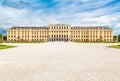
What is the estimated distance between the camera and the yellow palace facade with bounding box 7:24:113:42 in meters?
113

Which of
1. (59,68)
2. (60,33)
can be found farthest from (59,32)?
(59,68)

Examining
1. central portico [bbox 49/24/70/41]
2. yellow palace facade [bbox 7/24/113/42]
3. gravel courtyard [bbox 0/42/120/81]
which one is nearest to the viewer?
gravel courtyard [bbox 0/42/120/81]

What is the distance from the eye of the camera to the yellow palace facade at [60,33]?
113m

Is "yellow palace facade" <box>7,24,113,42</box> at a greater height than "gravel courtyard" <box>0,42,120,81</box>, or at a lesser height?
greater

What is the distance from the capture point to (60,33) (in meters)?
113

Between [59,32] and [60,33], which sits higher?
[59,32]

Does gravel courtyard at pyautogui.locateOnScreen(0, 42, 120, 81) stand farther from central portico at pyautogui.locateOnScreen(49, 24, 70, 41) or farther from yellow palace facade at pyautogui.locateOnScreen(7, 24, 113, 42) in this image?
yellow palace facade at pyautogui.locateOnScreen(7, 24, 113, 42)

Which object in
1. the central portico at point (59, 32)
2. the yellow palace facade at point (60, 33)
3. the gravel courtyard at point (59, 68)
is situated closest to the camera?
the gravel courtyard at point (59, 68)

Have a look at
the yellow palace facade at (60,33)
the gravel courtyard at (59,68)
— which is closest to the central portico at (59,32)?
the yellow palace facade at (60,33)

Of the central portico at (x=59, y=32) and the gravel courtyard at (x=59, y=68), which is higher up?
the central portico at (x=59, y=32)

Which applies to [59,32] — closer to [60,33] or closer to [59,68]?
[60,33]

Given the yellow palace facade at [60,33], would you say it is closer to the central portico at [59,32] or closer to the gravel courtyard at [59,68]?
the central portico at [59,32]

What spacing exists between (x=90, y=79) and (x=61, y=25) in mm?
107921

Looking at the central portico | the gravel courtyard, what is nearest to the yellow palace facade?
the central portico
